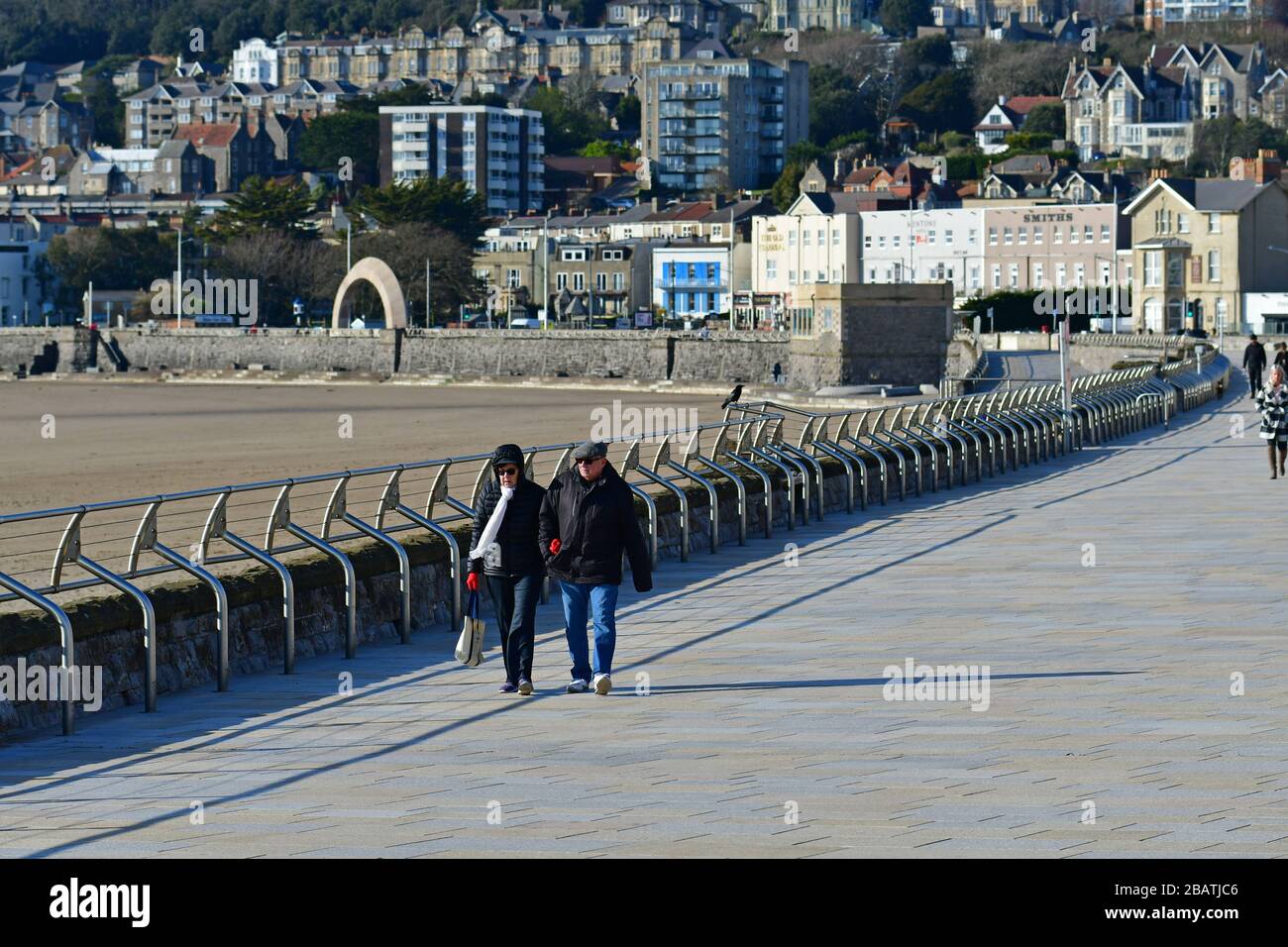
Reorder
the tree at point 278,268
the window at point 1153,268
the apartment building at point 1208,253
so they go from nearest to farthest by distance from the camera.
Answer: the apartment building at point 1208,253 → the window at point 1153,268 → the tree at point 278,268

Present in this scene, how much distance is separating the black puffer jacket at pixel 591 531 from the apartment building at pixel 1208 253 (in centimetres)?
9626

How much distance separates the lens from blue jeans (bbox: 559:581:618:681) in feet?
43.0

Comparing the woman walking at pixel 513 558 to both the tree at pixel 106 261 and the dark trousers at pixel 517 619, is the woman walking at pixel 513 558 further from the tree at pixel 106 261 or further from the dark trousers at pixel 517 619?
the tree at pixel 106 261

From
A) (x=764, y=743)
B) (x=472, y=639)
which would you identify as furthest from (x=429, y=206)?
(x=764, y=743)

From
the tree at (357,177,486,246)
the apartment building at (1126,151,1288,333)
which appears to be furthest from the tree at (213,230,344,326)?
the apartment building at (1126,151,1288,333)

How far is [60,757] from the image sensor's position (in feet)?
37.0

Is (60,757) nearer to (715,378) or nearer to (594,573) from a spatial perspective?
(594,573)

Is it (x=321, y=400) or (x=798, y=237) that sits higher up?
(x=798, y=237)

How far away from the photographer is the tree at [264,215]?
14150cm

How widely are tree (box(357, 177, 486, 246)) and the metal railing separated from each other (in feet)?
311

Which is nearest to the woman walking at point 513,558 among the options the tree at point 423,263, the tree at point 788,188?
the tree at point 423,263

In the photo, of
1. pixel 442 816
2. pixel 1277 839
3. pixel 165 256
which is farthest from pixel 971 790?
pixel 165 256

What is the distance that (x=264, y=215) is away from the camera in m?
142

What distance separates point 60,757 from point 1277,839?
603 centimetres
